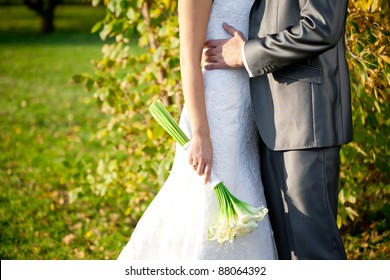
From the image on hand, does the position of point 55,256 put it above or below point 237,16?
below

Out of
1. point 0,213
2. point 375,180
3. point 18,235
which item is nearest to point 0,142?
point 0,213

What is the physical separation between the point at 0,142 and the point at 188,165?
5.41m

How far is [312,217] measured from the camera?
2.60 m

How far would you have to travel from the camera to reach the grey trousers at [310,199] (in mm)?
2568

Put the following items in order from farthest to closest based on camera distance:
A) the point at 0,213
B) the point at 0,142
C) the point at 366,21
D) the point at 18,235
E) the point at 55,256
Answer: the point at 0,142 → the point at 0,213 → the point at 18,235 → the point at 55,256 → the point at 366,21

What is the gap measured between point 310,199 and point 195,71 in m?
0.65

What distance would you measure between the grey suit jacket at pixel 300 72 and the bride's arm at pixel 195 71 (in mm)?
192

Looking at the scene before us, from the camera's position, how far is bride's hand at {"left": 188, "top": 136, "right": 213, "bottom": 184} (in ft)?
8.74

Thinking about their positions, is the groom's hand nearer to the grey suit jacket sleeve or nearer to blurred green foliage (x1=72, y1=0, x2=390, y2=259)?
the grey suit jacket sleeve

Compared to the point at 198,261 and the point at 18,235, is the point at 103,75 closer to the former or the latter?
the point at 18,235

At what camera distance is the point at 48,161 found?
7.04 metres

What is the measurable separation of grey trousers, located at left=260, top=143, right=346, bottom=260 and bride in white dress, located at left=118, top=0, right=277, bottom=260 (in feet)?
0.54

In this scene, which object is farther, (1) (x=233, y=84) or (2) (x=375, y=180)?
(2) (x=375, y=180)

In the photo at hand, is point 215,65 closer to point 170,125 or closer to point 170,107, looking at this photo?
point 170,125
